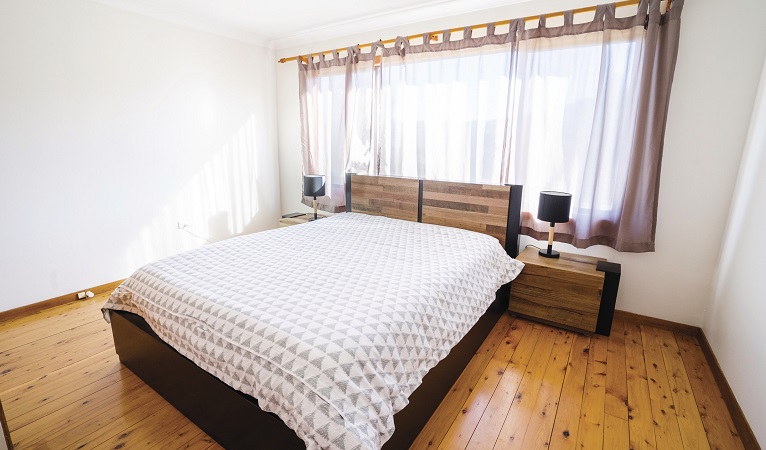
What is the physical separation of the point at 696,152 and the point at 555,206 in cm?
91

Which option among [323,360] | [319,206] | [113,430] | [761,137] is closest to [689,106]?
[761,137]

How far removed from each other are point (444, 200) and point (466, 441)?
182 centimetres

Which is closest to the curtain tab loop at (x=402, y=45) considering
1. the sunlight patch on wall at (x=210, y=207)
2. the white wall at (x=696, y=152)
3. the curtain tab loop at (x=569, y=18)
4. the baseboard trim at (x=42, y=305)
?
the white wall at (x=696, y=152)

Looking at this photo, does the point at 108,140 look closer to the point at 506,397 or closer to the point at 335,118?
the point at 335,118

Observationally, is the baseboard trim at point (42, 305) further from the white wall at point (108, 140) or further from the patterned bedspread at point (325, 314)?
the patterned bedspread at point (325, 314)

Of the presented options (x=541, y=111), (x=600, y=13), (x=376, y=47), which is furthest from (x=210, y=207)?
(x=600, y=13)

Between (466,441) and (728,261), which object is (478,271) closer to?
(466,441)

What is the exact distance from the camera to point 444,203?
9.83ft

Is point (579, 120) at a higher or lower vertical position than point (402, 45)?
lower

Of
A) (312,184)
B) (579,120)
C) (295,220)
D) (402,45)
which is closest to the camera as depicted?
(579,120)

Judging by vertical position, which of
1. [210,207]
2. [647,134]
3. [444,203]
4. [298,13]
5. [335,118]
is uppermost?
[298,13]

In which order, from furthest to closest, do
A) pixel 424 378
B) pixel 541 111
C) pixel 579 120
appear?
pixel 541 111 < pixel 579 120 < pixel 424 378

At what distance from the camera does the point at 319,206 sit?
413cm

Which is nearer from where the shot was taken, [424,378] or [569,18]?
[424,378]
